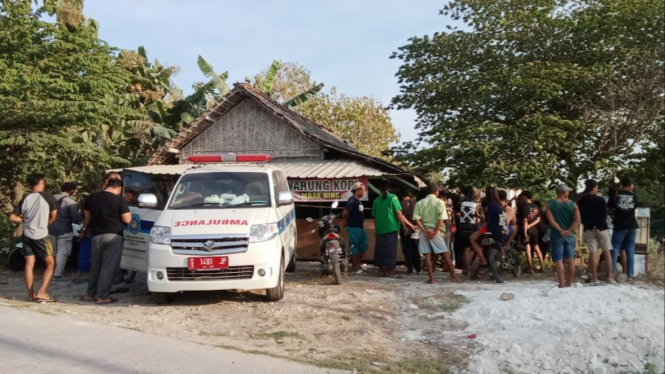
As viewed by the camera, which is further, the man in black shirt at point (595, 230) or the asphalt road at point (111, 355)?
the man in black shirt at point (595, 230)

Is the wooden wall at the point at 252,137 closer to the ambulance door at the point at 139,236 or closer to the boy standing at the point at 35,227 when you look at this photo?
the ambulance door at the point at 139,236

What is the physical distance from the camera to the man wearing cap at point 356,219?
10727 mm

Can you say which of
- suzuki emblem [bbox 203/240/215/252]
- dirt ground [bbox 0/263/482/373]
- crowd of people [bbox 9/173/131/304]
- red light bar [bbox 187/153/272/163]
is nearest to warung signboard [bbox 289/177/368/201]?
dirt ground [bbox 0/263/482/373]

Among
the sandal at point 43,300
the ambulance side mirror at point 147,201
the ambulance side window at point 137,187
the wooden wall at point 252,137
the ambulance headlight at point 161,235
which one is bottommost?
the sandal at point 43,300

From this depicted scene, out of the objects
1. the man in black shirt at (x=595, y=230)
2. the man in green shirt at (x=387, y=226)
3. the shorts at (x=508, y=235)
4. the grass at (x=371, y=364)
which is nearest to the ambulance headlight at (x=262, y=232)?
the grass at (x=371, y=364)

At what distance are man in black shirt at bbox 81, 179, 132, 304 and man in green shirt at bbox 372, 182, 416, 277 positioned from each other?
4.62 m

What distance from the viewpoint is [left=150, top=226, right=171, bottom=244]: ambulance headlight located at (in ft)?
24.2

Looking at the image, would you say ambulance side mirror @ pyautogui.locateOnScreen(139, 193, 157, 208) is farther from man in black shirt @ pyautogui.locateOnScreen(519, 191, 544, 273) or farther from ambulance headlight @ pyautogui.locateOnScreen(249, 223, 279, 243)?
man in black shirt @ pyautogui.locateOnScreen(519, 191, 544, 273)

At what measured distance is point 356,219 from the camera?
35.5 ft

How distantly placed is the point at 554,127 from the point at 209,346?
1229 centimetres

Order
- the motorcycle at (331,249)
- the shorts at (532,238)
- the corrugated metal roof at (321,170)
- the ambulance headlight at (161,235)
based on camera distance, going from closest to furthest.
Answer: the ambulance headlight at (161,235), the motorcycle at (331,249), the shorts at (532,238), the corrugated metal roof at (321,170)

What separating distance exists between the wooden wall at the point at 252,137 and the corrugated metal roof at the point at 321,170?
1.86ft

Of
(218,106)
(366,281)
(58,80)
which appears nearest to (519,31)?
(218,106)

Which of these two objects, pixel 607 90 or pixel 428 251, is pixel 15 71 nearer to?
pixel 428 251
